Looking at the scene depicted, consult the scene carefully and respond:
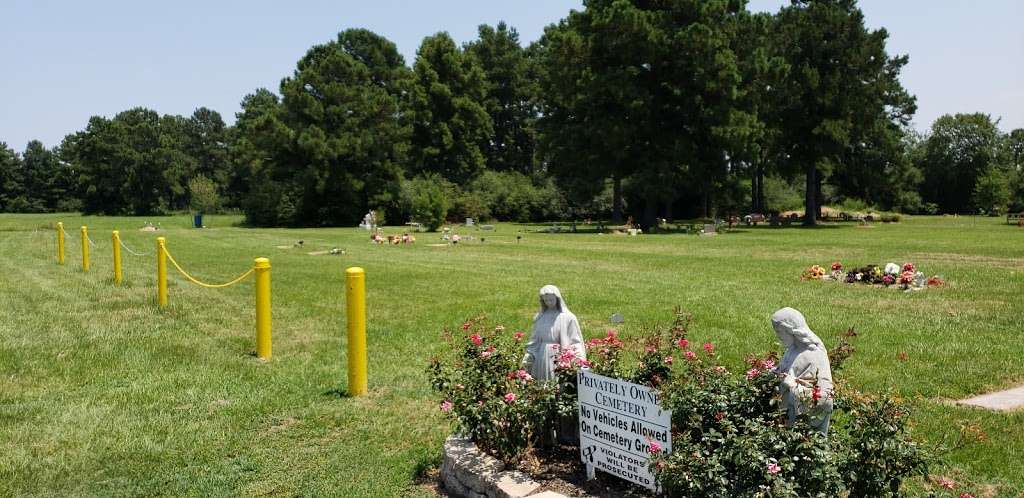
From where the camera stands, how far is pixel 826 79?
4456 cm

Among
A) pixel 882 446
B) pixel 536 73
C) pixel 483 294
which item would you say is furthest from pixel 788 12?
pixel 882 446

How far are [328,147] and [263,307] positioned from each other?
139ft

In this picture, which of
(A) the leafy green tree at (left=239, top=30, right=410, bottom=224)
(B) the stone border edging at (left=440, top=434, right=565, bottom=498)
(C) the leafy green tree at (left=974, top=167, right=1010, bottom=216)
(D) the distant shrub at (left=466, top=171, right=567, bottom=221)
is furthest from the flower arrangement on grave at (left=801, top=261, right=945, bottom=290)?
(C) the leafy green tree at (left=974, top=167, right=1010, bottom=216)

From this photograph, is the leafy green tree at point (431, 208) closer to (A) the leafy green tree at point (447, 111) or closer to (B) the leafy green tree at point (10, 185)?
(A) the leafy green tree at point (447, 111)

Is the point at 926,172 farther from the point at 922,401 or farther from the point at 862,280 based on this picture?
the point at 922,401

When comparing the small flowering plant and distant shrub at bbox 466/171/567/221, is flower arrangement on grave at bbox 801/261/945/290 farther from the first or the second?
distant shrub at bbox 466/171/567/221

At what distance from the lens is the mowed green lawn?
5.07 m

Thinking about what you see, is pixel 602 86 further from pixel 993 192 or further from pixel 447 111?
pixel 993 192

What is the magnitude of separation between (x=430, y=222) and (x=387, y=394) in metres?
32.5

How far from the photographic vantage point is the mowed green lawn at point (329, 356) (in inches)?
200

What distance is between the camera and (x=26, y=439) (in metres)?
5.67

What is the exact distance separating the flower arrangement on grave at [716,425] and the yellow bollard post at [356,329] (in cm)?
174

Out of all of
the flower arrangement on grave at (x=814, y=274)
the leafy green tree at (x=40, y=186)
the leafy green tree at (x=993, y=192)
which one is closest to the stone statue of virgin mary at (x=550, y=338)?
the flower arrangement on grave at (x=814, y=274)

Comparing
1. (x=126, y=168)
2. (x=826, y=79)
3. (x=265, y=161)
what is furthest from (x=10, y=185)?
(x=826, y=79)
